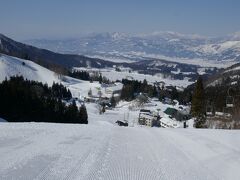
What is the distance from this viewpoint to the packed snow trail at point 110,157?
962 centimetres

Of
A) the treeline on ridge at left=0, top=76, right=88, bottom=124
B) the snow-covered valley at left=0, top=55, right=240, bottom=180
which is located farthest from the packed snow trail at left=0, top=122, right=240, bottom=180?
the treeline on ridge at left=0, top=76, right=88, bottom=124

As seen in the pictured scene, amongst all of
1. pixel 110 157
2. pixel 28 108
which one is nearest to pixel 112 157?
pixel 110 157

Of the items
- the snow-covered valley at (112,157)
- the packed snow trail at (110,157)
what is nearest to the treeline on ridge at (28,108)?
the snow-covered valley at (112,157)

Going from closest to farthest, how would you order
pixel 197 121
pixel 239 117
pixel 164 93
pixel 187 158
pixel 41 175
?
pixel 41 175, pixel 187 158, pixel 239 117, pixel 197 121, pixel 164 93

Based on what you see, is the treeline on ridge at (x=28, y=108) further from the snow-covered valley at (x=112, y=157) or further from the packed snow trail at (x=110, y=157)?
the packed snow trail at (x=110, y=157)

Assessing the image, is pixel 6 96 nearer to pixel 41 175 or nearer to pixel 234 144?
pixel 234 144

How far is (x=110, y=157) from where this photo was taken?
12.0m

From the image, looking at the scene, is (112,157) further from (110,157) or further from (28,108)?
(28,108)

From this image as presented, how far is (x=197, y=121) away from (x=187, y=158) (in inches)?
1363

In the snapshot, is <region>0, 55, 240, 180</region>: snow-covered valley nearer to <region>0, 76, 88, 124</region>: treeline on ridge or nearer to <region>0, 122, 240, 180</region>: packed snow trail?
<region>0, 122, 240, 180</region>: packed snow trail

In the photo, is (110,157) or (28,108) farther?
(28,108)

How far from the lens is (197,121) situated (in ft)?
154

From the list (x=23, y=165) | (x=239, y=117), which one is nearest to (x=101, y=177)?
(x=23, y=165)

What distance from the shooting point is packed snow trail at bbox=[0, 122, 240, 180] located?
9.62 m
